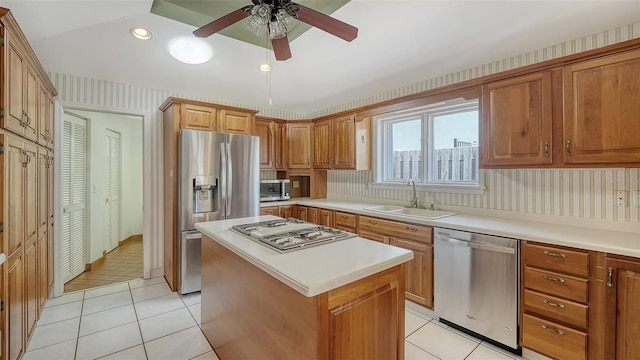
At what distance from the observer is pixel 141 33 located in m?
2.21

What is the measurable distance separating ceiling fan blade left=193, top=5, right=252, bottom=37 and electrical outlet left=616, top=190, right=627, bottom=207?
2867mm

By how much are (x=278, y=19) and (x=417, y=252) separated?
224 cm

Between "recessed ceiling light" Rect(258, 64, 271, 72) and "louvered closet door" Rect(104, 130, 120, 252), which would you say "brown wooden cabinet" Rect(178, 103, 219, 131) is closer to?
"recessed ceiling light" Rect(258, 64, 271, 72)

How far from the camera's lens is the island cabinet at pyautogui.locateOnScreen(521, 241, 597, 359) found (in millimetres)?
1747

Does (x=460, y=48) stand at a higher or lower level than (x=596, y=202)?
higher

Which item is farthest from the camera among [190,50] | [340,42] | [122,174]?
[122,174]

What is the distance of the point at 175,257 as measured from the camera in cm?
307

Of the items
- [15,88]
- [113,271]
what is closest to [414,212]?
[15,88]

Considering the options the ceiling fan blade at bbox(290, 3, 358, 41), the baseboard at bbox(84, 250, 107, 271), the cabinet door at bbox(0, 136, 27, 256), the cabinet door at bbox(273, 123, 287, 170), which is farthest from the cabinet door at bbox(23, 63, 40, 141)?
the cabinet door at bbox(273, 123, 287, 170)

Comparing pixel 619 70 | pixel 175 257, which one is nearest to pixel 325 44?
pixel 619 70

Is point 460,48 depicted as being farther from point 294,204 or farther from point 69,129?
point 69,129

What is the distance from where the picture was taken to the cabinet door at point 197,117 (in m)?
3.08

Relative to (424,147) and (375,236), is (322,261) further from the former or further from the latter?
(424,147)

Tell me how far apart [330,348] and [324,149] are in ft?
10.7
